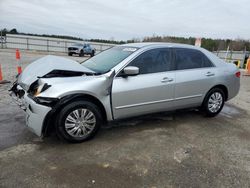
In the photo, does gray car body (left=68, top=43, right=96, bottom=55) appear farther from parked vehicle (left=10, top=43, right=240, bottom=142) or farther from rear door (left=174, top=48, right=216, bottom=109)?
rear door (left=174, top=48, right=216, bottom=109)

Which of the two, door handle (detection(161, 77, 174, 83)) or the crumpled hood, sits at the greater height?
the crumpled hood

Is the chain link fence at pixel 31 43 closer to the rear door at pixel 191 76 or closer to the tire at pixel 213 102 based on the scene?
the rear door at pixel 191 76

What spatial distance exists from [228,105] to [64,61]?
472 cm

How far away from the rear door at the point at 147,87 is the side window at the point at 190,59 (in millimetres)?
221

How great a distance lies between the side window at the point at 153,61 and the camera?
3.87 metres

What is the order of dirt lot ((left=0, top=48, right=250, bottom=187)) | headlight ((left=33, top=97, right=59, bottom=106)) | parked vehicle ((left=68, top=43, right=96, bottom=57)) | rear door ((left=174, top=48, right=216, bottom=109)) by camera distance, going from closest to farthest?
dirt lot ((left=0, top=48, right=250, bottom=187))
headlight ((left=33, top=97, right=59, bottom=106))
rear door ((left=174, top=48, right=216, bottom=109))
parked vehicle ((left=68, top=43, right=96, bottom=57))

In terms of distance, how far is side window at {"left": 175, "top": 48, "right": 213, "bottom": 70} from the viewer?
4.32 meters

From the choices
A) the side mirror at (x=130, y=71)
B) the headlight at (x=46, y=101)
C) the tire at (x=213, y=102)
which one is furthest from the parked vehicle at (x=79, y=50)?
the headlight at (x=46, y=101)

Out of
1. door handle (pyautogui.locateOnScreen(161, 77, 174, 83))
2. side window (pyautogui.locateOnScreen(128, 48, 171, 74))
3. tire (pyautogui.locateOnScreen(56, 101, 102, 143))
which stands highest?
side window (pyautogui.locateOnScreen(128, 48, 171, 74))

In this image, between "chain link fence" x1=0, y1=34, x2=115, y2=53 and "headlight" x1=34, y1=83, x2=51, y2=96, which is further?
"chain link fence" x1=0, y1=34, x2=115, y2=53

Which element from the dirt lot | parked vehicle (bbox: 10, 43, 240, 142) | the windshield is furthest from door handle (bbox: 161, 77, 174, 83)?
the dirt lot

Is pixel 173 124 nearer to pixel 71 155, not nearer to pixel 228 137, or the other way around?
pixel 228 137

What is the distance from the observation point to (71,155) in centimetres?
309

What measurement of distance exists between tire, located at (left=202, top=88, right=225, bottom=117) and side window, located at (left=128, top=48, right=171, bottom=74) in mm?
1274
